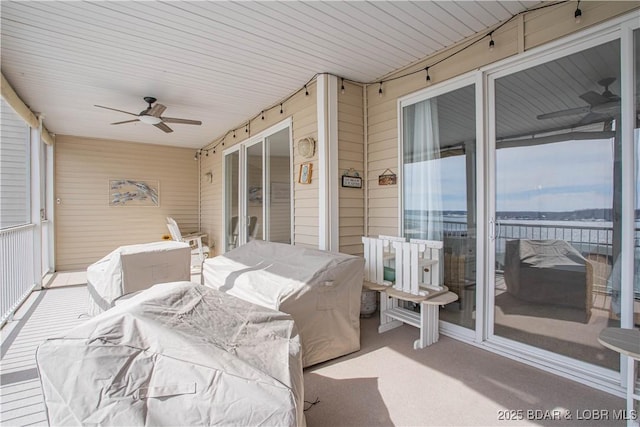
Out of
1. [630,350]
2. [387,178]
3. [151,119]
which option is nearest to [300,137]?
[387,178]

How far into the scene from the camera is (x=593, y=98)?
2330mm

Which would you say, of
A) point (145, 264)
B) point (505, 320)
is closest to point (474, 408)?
point (505, 320)

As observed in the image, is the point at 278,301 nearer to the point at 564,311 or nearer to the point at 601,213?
the point at 564,311

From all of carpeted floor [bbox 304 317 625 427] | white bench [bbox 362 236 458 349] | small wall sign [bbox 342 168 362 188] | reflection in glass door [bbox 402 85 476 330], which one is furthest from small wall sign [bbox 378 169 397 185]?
carpeted floor [bbox 304 317 625 427]

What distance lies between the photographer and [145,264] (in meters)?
3.36

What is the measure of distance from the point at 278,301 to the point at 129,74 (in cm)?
338

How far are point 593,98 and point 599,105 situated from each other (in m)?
0.07

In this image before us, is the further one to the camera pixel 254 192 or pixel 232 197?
pixel 232 197

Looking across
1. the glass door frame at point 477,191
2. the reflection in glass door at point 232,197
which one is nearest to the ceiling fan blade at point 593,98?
the glass door frame at point 477,191

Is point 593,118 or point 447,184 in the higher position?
point 593,118

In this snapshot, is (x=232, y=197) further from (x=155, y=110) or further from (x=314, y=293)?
(x=314, y=293)

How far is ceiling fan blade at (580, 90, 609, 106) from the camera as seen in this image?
2.29 m

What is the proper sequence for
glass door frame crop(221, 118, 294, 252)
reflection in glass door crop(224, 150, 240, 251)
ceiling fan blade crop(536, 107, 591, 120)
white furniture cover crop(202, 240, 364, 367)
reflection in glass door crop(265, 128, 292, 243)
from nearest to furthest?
ceiling fan blade crop(536, 107, 591, 120) < white furniture cover crop(202, 240, 364, 367) < reflection in glass door crop(265, 128, 292, 243) < glass door frame crop(221, 118, 294, 252) < reflection in glass door crop(224, 150, 240, 251)

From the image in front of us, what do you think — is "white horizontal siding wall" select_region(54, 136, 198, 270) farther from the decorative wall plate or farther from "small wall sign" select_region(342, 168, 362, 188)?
"small wall sign" select_region(342, 168, 362, 188)
